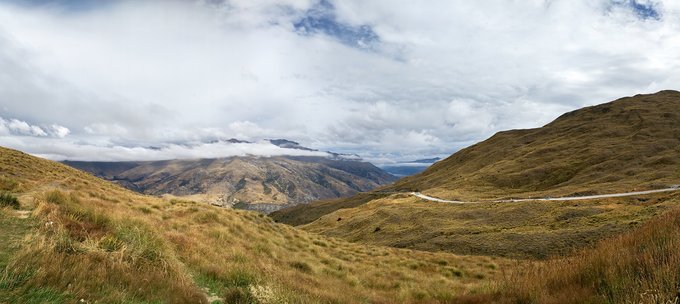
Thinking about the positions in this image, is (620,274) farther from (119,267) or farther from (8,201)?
(8,201)

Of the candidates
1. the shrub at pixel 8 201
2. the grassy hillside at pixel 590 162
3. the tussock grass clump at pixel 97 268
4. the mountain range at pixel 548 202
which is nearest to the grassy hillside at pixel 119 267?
the tussock grass clump at pixel 97 268

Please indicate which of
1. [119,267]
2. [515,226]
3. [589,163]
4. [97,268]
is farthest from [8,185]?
[589,163]

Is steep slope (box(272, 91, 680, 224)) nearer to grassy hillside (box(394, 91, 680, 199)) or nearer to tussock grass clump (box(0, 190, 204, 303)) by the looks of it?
grassy hillside (box(394, 91, 680, 199))

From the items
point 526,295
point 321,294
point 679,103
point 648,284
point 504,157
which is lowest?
point 321,294

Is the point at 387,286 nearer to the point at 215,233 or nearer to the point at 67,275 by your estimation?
the point at 215,233

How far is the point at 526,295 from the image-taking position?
8398mm

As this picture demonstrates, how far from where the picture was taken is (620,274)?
25.0ft

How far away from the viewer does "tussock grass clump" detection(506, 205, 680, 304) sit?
6.50 m

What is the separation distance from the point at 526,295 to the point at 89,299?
873cm

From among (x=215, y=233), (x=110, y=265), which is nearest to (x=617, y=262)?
(x=110, y=265)

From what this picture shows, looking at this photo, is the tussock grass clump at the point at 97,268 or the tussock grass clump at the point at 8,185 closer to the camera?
the tussock grass clump at the point at 97,268

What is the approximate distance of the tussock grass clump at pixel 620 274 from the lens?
21.3 ft

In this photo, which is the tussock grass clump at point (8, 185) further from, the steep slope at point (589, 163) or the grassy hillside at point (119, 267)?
the steep slope at point (589, 163)

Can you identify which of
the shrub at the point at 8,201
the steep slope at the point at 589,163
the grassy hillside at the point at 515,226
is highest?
the steep slope at the point at 589,163
